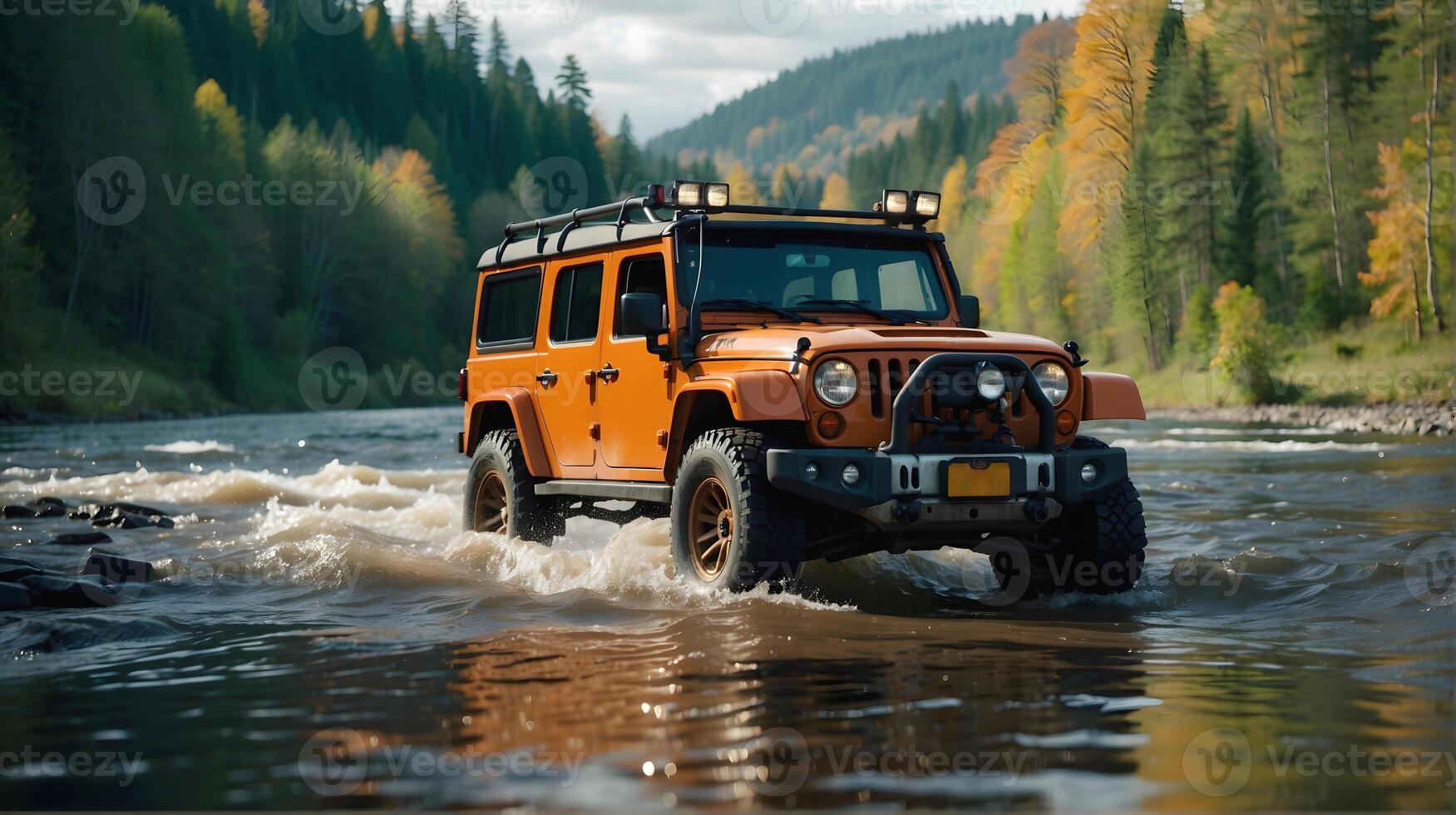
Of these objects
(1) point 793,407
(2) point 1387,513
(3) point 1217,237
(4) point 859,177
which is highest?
(4) point 859,177

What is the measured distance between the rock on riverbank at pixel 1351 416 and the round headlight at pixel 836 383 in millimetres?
23311

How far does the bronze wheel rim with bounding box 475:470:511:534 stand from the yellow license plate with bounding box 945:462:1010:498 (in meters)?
4.20

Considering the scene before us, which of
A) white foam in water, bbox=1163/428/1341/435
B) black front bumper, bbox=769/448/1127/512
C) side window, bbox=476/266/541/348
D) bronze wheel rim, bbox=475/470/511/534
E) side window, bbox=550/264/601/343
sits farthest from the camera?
white foam in water, bbox=1163/428/1341/435

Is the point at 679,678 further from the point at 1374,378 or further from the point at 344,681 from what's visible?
the point at 1374,378

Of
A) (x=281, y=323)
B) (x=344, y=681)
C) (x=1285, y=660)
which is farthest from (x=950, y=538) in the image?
(x=281, y=323)

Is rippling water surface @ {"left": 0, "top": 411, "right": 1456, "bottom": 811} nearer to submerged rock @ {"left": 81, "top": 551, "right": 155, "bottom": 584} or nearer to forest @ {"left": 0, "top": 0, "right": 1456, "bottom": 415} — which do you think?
submerged rock @ {"left": 81, "top": 551, "right": 155, "bottom": 584}

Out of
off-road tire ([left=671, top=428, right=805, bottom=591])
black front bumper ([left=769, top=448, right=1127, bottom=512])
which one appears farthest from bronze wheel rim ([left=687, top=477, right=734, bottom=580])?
black front bumper ([left=769, top=448, right=1127, bottom=512])

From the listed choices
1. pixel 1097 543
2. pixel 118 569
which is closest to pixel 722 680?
pixel 1097 543

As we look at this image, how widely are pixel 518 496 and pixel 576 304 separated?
1.39 metres

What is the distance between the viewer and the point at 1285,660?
6055 millimetres

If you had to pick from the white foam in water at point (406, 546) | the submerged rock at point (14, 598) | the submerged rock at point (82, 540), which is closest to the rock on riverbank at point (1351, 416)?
the white foam in water at point (406, 546)

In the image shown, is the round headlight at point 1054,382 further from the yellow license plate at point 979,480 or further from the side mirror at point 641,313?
the side mirror at point 641,313

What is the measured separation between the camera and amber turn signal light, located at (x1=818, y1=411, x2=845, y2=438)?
24.2ft

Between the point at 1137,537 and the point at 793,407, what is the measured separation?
7.11ft
